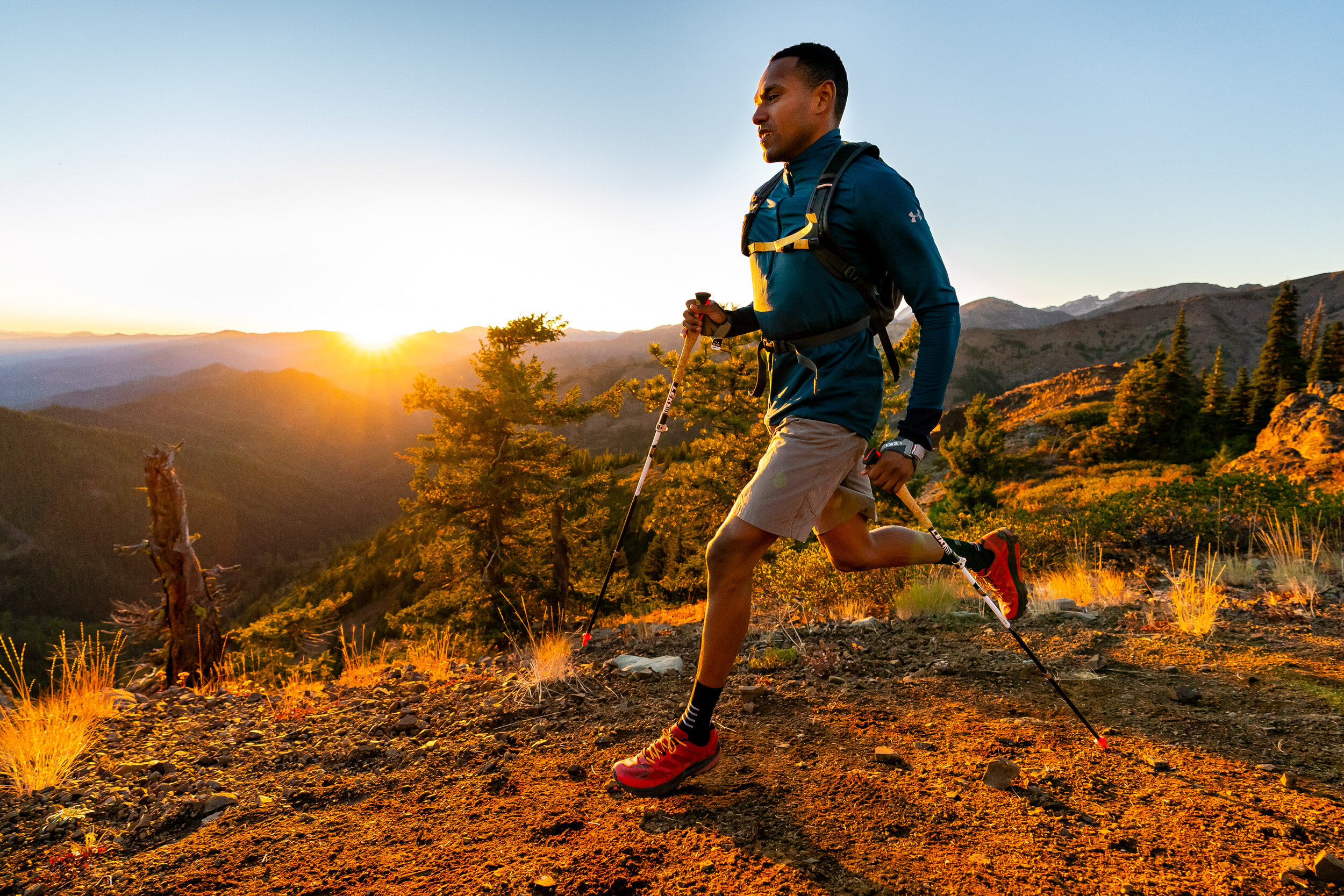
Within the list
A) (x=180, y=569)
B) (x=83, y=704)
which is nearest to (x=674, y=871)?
(x=83, y=704)

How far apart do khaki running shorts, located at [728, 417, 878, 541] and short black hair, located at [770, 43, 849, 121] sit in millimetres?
1280

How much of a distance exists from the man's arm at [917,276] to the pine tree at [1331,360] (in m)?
52.1

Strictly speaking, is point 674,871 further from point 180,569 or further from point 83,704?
point 180,569

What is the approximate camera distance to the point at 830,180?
224cm

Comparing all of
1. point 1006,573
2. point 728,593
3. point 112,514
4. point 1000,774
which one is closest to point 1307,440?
point 1006,573

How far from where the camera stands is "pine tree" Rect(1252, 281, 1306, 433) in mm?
39156

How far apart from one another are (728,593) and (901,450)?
0.84 metres

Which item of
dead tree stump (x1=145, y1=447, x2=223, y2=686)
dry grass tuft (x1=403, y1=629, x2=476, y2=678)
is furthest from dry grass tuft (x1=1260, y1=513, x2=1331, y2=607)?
dead tree stump (x1=145, y1=447, x2=223, y2=686)

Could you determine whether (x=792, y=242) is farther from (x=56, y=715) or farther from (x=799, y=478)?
(x=56, y=715)

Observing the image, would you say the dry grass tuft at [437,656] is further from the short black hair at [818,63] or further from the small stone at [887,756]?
the short black hair at [818,63]

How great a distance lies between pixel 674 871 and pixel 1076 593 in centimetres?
498

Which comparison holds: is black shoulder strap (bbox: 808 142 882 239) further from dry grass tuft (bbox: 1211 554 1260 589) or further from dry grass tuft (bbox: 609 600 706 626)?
dry grass tuft (bbox: 609 600 706 626)

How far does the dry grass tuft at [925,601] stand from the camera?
16.6 feet

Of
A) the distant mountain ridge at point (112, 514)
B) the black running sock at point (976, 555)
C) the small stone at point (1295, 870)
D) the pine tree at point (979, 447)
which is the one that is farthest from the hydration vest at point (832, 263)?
the distant mountain ridge at point (112, 514)
